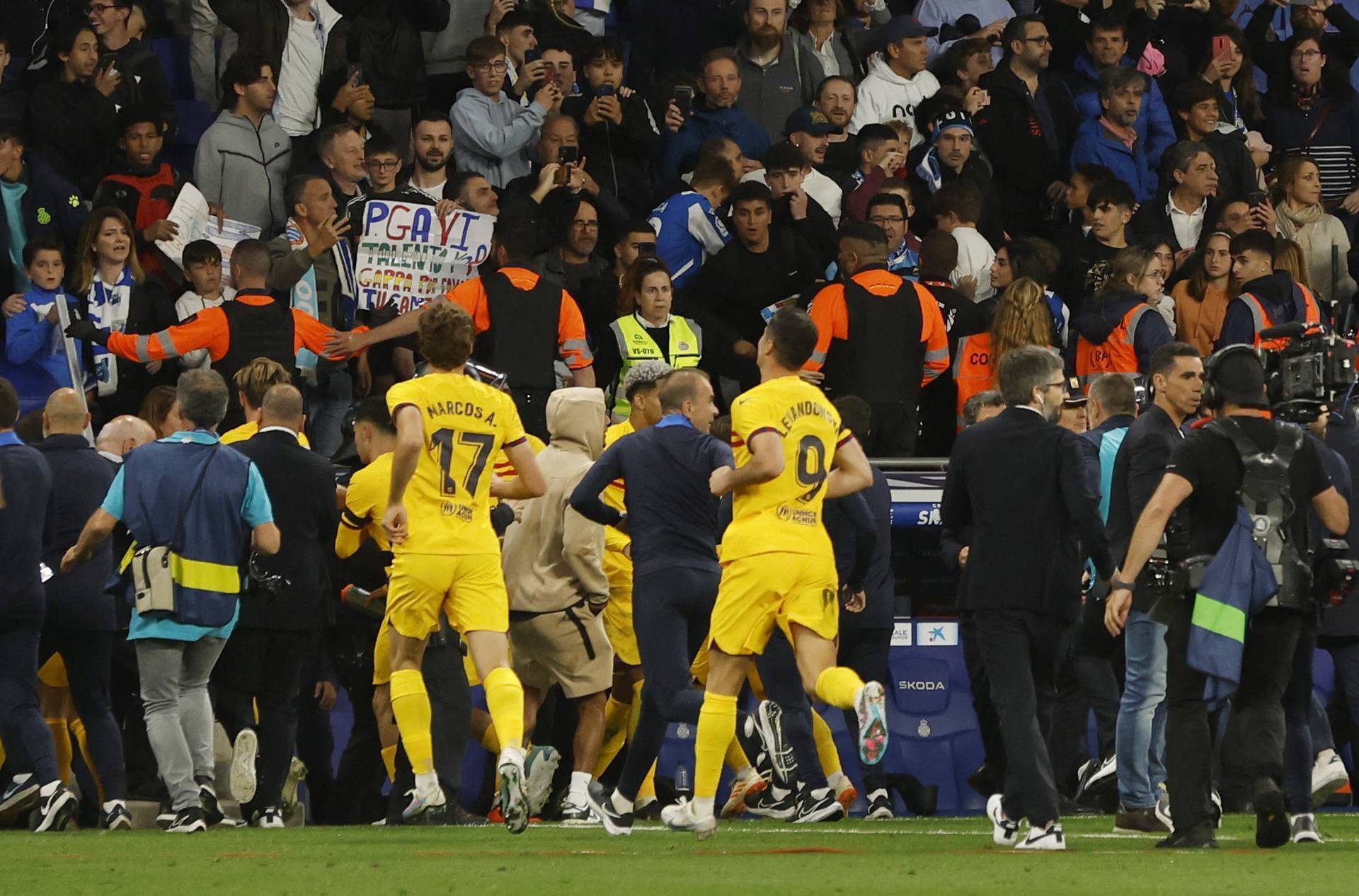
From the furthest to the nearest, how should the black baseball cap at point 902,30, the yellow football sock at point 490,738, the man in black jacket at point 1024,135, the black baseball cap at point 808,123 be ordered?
the black baseball cap at point 902,30
the man in black jacket at point 1024,135
the black baseball cap at point 808,123
the yellow football sock at point 490,738

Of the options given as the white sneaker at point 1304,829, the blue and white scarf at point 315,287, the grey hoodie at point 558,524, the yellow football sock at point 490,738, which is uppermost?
the blue and white scarf at point 315,287

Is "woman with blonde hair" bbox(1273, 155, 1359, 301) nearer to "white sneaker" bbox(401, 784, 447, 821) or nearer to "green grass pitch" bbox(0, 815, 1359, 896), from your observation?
"green grass pitch" bbox(0, 815, 1359, 896)

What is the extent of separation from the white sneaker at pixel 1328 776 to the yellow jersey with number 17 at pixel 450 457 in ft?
15.1

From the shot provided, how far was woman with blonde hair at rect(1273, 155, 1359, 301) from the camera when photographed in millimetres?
16891

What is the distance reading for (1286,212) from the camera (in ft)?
55.8

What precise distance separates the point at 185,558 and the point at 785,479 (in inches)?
117

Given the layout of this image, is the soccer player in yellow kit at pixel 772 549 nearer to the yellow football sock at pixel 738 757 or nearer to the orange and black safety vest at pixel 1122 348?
the yellow football sock at pixel 738 757

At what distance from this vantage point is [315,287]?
47.7ft

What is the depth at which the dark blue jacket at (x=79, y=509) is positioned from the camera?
11117mm

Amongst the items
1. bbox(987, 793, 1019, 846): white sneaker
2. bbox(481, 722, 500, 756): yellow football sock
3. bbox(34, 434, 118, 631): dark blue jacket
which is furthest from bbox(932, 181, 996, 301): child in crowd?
bbox(987, 793, 1019, 846): white sneaker

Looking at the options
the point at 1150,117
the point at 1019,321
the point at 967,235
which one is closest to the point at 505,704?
the point at 1019,321

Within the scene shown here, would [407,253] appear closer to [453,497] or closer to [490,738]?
[490,738]

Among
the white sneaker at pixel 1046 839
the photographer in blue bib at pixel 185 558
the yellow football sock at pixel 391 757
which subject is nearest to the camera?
the white sneaker at pixel 1046 839

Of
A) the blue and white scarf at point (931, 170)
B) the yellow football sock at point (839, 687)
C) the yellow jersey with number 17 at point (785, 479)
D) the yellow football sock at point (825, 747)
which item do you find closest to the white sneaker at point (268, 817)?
the yellow football sock at point (825, 747)
